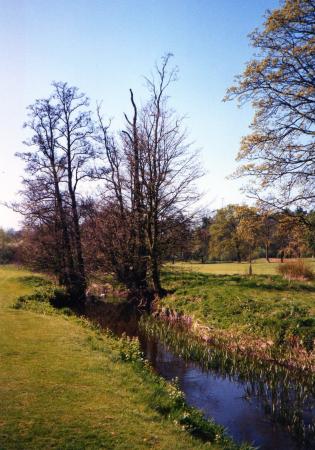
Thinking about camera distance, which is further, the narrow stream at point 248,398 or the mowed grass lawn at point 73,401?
the narrow stream at point 248,398

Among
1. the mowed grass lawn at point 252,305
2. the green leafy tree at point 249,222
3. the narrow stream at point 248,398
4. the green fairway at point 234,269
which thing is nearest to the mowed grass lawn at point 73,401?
the narrow stream at point 248,398

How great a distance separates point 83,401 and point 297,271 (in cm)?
2072

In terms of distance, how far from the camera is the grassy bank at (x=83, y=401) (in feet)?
18.1

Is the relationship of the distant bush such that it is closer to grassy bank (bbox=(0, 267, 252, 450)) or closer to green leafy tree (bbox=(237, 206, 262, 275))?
green leafy tree (bbox=(237, 206, 262, 275))

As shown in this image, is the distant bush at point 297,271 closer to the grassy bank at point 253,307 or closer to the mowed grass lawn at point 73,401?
the grassy bank at point 253,307

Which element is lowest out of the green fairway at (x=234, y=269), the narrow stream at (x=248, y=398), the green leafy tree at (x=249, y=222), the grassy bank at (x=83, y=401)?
the narrow stream at (x=248, y=398)

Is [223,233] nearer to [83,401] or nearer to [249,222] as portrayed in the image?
[249,222]

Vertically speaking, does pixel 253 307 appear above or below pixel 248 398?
above

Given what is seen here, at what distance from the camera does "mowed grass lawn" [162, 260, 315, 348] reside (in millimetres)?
12820

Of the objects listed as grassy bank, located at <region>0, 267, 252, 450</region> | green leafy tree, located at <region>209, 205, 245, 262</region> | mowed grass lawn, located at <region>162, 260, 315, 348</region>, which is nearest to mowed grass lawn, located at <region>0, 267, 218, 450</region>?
grassy bank, located at <region>0, 267, 252, 450</region>

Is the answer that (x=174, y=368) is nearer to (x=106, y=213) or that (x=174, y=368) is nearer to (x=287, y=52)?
(x=287, y=52)

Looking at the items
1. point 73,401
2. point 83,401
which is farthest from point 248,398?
point 73,401

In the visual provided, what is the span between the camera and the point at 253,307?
1527 centimetres

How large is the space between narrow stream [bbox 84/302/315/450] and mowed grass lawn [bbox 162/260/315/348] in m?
1.90
